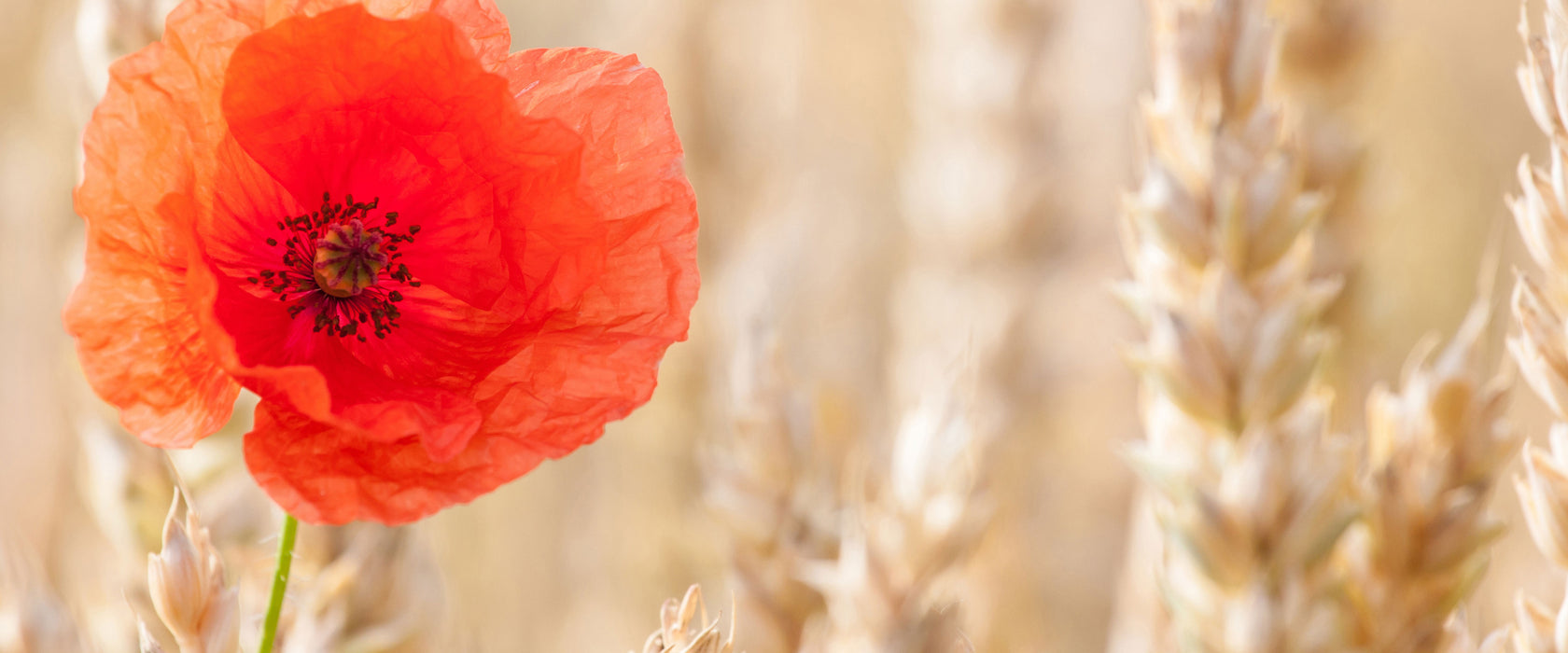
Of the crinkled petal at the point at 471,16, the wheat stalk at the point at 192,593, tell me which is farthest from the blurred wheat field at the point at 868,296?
the crinkled petal at the point at 471,16

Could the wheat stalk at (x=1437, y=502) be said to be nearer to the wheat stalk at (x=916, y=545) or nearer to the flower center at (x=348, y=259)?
the wheat stalk at (x=916, y=545)

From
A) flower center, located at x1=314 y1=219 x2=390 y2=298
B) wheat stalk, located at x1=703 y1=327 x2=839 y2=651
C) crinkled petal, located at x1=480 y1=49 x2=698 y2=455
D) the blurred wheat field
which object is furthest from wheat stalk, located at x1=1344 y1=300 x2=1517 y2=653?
flower center, located at x1=314 y1=219 x2=390 y2=298

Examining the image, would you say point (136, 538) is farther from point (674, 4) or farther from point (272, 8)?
point (674, 4)

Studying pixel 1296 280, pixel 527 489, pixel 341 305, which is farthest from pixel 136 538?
pixel 527 489

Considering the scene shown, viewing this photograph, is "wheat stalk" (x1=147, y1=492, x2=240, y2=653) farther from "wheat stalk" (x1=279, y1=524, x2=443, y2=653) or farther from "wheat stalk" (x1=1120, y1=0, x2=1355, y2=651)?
"wheat stalk" (x1=1120, y1=0, x2=1355, y2=651)

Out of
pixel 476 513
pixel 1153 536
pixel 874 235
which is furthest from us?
pixel 874 235

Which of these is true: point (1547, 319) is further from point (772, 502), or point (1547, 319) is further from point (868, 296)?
point (868, 296)

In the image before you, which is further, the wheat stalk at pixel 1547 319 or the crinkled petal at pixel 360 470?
the wheat stalk at pixel 1547 319
